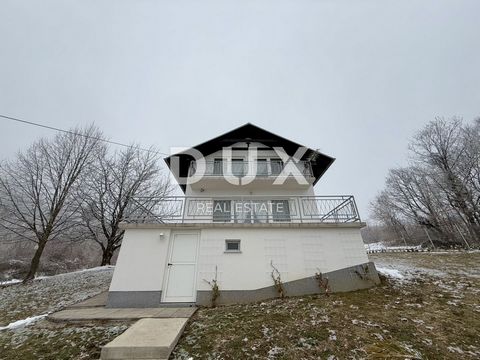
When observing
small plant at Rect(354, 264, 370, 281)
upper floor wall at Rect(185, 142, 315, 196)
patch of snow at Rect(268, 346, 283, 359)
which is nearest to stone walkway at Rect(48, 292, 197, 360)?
patch of snow at Rect(268, 346, 283, 359)

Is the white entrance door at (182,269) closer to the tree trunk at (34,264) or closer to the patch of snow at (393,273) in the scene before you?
the patch of snow at (393,273)

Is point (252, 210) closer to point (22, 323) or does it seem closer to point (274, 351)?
point (274, 351)

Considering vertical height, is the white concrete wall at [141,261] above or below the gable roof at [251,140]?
below

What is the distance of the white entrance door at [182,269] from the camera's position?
6.03 metres

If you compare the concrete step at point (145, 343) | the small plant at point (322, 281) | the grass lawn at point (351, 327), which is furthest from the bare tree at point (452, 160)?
the concrete step at point (145, 343)

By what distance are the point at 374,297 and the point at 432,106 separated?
3311 inches

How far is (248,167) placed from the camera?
446 inches

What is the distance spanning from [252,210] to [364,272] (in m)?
4.46

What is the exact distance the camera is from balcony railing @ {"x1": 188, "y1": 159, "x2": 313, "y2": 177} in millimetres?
10977

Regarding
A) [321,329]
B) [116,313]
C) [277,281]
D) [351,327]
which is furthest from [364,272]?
[116,313]

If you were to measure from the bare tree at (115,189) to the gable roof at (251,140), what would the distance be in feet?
10.5

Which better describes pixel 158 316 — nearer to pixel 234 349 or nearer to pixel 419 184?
pixel 234 349

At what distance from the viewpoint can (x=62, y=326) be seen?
454 centimetres

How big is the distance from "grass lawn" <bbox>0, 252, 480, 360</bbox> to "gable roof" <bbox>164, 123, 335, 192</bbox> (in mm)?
7066
